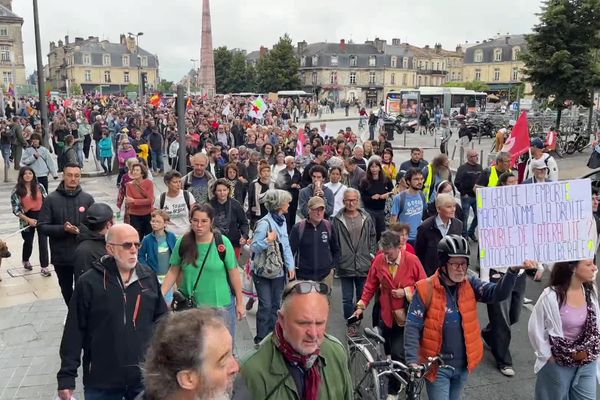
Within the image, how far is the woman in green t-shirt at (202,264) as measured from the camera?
480 cm

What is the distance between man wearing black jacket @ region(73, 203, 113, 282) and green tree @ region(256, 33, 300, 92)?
73.2 metres

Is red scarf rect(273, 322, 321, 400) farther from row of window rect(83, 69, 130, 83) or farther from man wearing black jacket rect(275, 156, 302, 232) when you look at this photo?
row of window rect(83, 69, 130, 83)

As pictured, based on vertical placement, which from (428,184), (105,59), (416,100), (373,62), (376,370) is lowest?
(376,370)

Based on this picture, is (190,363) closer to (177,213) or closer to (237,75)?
(177,213)

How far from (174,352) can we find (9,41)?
322 feet

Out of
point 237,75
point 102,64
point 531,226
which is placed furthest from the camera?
point 102,64

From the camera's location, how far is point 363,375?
433 cm

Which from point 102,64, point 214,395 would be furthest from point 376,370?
point 102,64

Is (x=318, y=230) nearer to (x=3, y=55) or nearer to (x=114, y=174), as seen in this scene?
(x=114, y=174)

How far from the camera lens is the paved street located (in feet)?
17.3

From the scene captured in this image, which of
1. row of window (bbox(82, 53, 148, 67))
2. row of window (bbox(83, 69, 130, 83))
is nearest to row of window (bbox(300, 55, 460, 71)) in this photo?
row of window (bbox(82, 53, 148, 67))

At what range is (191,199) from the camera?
705 cm

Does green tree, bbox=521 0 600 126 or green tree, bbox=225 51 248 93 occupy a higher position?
green tree, bbox=225 51 248 93

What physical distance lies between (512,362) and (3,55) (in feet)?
322
